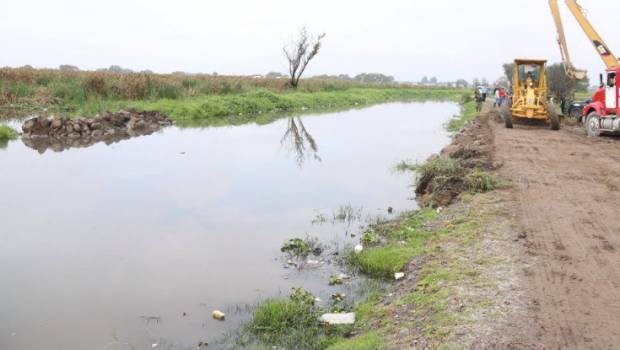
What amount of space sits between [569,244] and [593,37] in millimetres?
16713

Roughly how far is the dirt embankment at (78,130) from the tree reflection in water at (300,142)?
5.60m

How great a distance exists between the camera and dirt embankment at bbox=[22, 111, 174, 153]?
16.9 m

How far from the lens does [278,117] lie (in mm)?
29578

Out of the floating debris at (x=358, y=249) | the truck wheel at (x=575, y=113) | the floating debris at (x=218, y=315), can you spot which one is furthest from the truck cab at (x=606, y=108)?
the floating debris at (x=218, y=315)

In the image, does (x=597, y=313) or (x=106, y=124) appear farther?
(x=106, y=124)

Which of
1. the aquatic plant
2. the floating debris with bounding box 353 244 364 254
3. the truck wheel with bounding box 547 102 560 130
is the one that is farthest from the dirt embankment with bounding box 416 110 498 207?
the truck wheel with bounding box 547 102 560 130

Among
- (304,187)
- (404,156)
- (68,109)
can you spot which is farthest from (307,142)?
(68,109)

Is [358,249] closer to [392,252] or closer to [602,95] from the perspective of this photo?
[392,252]

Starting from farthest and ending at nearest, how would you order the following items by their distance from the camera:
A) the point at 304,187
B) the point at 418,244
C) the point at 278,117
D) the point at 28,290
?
the point at 278,117
the point at 304,187
the point at 418,244
the point at 28,290

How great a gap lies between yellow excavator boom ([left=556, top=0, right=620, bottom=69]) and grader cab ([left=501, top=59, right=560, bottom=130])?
1.83 metres

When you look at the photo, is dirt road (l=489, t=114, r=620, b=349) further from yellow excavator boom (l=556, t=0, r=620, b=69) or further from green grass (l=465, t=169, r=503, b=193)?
yellow excavator boom (l=556, t=0, r=620, b=69)

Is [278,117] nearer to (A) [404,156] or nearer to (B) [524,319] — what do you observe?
(A) [404,156]

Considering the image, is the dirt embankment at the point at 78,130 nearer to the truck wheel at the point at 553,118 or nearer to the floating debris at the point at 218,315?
the floating debris at the point at 218,315

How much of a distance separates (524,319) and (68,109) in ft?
78.1
